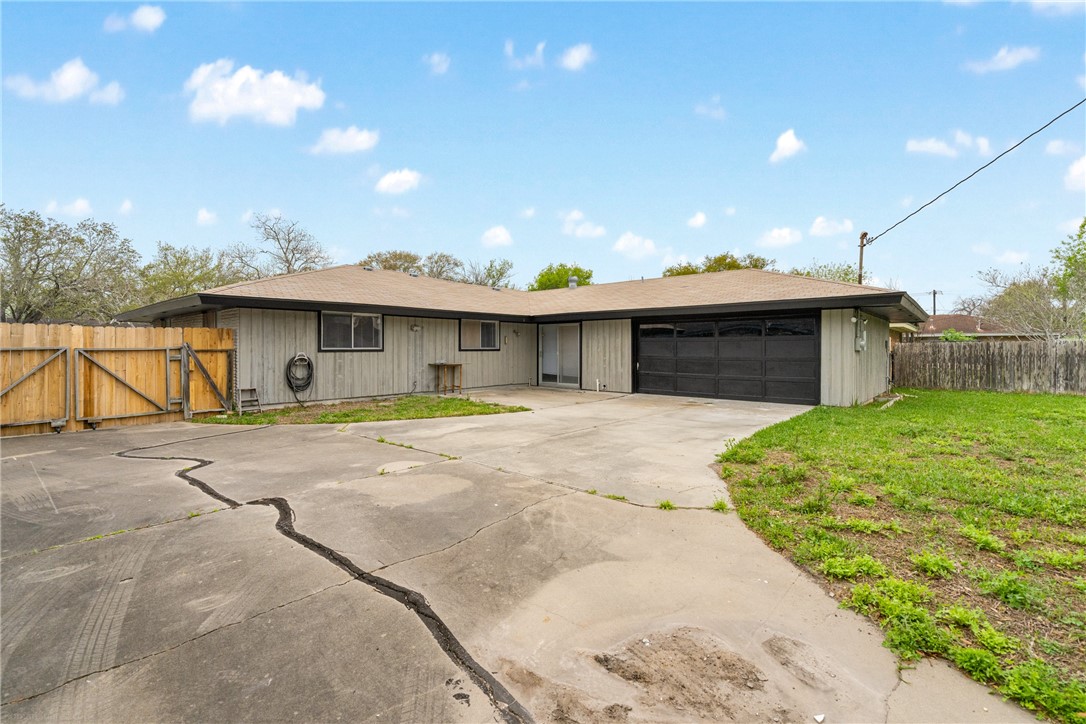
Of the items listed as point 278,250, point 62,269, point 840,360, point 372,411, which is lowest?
point 372,411

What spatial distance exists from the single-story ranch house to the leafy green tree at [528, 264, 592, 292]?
2472 cm

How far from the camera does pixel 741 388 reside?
11781 millimetres

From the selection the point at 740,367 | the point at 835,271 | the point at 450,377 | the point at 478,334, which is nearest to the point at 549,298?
the point at 478,334

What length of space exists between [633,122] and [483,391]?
33.8 feet

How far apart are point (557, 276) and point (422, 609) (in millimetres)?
39230

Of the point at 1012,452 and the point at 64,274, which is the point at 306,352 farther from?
the point at 64,274

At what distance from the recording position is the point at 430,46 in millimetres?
12461

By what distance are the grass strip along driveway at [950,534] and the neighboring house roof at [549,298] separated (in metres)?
4.38

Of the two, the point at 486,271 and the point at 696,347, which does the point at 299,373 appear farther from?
the point at 486,271

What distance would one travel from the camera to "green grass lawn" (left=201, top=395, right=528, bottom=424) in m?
8.92

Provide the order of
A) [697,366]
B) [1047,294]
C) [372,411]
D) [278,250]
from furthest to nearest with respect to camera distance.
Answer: [278,250] < [1047,294] < [697,366] < [372,411]

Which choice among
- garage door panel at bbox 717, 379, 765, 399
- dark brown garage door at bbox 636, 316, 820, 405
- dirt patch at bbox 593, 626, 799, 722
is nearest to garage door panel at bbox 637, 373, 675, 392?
dark brown garage door at bbox 636, 316, 820, 405

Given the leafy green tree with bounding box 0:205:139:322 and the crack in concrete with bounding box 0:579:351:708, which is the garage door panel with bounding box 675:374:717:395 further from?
the leafy green tree with bounding box 0:205:139:322

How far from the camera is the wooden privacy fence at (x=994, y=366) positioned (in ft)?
42.7
